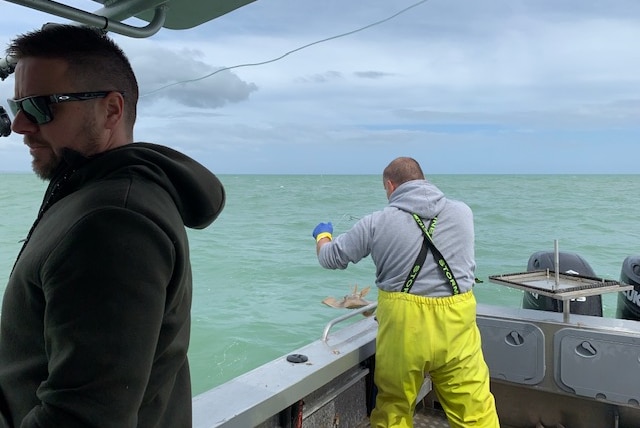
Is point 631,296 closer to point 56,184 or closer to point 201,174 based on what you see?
point 201,174

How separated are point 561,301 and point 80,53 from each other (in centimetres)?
287

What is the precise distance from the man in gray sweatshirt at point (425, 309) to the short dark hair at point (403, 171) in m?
0.09

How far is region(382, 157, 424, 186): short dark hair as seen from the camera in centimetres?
256

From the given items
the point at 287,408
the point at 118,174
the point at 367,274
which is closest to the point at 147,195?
the point at 118,174

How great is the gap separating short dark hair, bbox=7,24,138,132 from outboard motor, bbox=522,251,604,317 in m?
2.58

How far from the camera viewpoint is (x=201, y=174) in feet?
3.53

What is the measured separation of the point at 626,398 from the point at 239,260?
1208 cm

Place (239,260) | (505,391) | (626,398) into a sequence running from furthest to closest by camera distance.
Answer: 1. (239,260)
2. (505,391)
3. (626,398)

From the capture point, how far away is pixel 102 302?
0.76 metres

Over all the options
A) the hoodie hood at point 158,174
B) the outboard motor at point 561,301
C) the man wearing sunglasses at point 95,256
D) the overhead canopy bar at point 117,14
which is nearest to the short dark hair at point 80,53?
the man wearing sunglasses at point 95,256

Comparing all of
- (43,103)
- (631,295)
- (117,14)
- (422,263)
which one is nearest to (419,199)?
(422,263)

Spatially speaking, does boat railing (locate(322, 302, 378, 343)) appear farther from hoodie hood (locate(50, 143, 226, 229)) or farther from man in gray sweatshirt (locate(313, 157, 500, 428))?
hoodie hood (locate(50, 143, 226, 229))

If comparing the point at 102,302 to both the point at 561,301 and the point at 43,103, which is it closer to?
the point at 43,103

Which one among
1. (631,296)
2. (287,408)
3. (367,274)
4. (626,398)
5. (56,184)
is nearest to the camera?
(56,184)
